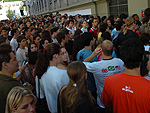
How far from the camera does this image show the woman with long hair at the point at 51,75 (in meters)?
2.70

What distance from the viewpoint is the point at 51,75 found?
109 inches

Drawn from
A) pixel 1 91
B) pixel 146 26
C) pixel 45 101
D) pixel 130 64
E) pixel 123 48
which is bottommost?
pixel 45 101

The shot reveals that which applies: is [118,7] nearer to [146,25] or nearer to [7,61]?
[146,25]

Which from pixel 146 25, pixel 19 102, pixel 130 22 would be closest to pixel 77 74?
pixel 19 102

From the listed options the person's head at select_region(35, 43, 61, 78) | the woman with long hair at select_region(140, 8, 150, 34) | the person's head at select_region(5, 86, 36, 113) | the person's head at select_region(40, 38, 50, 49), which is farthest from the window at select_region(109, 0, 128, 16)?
the person's head at select_region(5, 86, 36, 113)

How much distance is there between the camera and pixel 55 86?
269cm

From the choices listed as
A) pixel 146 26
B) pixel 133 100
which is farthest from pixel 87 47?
pixel 146 26

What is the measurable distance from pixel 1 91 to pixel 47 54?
43.3 inches

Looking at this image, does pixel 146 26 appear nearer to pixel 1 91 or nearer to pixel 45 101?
pixel 45 101

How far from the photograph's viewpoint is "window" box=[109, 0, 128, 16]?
1134cm

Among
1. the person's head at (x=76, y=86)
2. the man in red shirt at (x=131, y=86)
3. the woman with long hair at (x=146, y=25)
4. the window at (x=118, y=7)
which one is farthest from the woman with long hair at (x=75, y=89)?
the window at (x=118, y=7)

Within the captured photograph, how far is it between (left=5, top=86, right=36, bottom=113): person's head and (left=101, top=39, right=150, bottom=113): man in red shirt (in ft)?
3.38

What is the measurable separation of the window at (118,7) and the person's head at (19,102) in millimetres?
10809

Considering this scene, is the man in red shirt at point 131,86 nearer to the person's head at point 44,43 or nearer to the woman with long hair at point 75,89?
the woman with long hair at point 75,89
